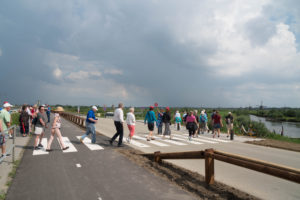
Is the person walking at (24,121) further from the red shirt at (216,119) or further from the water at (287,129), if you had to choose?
the water at (287,129)

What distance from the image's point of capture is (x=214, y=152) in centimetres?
Result: 454

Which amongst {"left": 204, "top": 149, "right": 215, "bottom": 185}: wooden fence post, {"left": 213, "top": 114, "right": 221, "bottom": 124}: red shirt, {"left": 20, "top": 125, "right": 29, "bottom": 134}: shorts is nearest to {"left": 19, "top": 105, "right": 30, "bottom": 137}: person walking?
{"left": 20, "top": 125, "right": 29, "bottom": 134}: shorts

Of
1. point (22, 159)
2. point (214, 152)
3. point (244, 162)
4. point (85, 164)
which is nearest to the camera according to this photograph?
point (244, 162)

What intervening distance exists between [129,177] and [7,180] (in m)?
2.89

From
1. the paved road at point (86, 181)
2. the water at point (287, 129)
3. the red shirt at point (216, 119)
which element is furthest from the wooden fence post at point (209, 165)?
the water at point (287, 129)

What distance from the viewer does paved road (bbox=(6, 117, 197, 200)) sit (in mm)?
4023

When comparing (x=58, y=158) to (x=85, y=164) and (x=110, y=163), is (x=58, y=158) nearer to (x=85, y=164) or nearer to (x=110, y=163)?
(x=85, y=164)

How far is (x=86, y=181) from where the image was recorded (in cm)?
477

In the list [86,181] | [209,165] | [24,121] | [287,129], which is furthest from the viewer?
[287,129]

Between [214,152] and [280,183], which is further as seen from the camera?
[280,183]

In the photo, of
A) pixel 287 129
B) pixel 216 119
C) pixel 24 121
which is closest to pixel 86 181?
pixel 24 121

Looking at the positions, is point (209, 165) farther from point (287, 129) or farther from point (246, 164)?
point (287, 129)

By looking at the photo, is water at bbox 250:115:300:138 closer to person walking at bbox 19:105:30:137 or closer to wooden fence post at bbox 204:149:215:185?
wooden fence post at bbox 204:149:215:185

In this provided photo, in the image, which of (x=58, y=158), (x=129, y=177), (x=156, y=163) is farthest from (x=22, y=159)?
(x=156, y=163)
